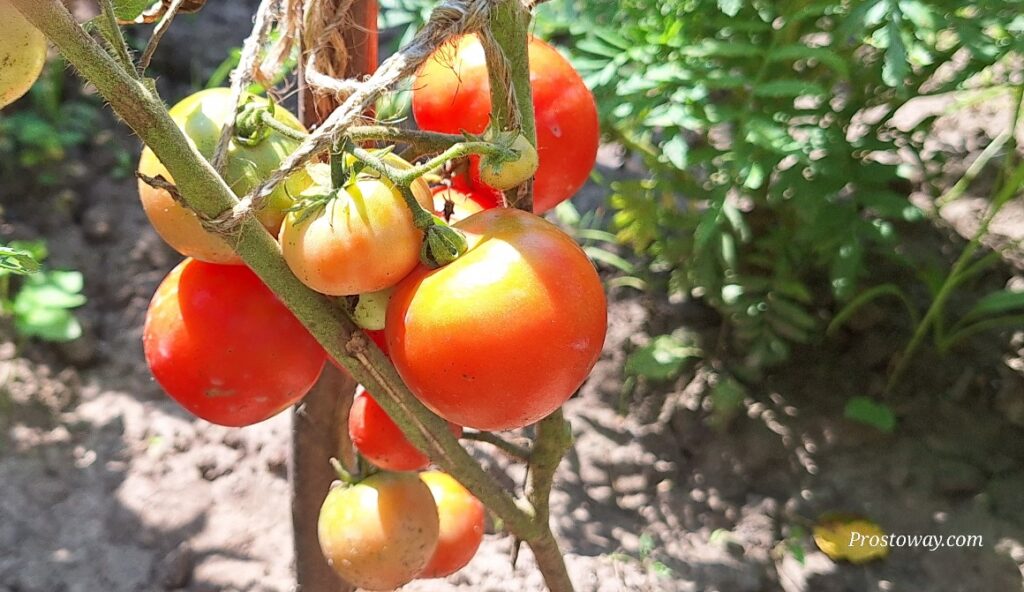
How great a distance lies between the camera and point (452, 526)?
77cm

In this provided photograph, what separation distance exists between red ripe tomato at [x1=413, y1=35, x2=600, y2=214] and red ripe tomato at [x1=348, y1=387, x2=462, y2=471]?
24cm

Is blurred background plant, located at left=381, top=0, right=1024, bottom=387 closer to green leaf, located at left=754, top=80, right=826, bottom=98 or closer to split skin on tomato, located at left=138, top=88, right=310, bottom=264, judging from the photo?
green leaf, located at left=754, top=80, right=826, bottom=98

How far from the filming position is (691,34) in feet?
4.23

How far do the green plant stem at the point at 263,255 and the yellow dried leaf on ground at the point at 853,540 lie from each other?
2.86 feet

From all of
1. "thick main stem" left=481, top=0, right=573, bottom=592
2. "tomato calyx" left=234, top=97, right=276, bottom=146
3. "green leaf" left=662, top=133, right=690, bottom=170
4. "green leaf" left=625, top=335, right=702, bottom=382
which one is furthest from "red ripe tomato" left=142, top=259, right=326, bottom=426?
"green leaf" left=625, top=335, right=702, bottom=382

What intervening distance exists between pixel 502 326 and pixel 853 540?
1.12m

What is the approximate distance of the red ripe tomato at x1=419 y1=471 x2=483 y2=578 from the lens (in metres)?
0.76

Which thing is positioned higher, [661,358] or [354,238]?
[354,238]

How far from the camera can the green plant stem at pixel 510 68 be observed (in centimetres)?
47

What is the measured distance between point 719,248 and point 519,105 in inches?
41.1

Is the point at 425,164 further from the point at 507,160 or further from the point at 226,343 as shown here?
the point at 226,343

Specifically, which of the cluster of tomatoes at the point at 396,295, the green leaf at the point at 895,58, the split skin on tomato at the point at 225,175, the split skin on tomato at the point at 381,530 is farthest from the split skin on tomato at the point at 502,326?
the green leaf at the point at 895,58

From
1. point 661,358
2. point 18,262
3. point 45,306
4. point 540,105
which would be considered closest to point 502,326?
point 540,105

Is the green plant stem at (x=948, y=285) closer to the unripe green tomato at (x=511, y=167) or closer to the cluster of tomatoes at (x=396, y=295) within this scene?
the cluster of tomatoes at (x=396, y=295)
